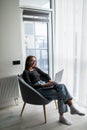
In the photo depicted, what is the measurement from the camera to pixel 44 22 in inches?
147

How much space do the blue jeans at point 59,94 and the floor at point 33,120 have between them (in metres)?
0.25

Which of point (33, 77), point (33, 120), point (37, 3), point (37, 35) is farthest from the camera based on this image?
point (37, 35)

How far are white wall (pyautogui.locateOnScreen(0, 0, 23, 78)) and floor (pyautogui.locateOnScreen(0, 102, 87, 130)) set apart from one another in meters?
0.71

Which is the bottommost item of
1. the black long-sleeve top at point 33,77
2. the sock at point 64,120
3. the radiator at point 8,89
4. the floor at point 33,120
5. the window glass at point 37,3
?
the floor at point 33,120

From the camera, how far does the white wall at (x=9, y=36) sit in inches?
122

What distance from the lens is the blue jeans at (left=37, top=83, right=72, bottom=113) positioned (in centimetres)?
266

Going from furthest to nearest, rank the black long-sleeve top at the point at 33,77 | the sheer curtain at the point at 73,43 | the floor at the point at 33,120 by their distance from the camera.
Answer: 1. the sheer curtain at the point at 73,43
2. the black long-sleeve top at the point at 33,77
3. the floor at the point at 33,120

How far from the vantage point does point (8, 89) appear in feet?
10.6

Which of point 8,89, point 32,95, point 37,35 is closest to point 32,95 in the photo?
point 32,95

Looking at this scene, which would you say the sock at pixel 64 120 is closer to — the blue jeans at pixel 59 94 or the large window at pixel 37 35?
the blue jeans at pixel 59 94

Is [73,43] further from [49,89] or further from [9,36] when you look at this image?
[9,36]

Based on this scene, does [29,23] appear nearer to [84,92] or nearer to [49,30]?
[49,30]

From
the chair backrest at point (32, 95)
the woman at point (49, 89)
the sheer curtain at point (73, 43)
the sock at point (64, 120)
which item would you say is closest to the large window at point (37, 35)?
the sheer curtain at point (73, 43)

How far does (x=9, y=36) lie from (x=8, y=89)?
984 mm
